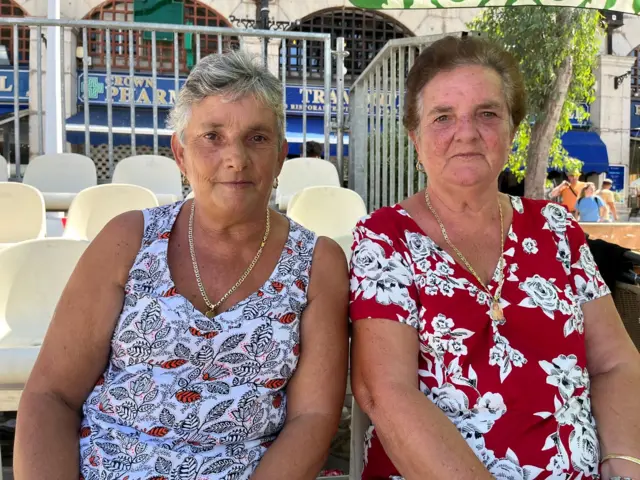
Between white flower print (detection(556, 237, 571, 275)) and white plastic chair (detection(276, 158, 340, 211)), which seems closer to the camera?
white flower print (detection(556, 237, 571, 275))

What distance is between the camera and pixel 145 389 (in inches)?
56.7

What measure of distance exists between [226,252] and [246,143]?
31 cm

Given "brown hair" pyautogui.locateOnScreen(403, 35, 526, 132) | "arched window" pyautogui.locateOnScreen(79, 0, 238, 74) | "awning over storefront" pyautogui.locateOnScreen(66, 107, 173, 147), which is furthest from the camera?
"arched window" pyautogui.locateOnScreen(79, 0, 238, 74)

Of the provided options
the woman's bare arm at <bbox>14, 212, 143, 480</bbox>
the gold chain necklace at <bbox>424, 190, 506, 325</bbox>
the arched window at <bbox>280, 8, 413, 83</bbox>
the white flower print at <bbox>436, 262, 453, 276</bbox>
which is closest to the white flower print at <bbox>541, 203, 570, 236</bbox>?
the gold chain necklace at <bbox>424, 190, 506, 325</bbox>

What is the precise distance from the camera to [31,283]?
2.27 metres

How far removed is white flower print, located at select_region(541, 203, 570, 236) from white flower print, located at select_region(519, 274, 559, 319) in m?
0.21

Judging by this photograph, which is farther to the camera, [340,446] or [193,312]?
[340,446]

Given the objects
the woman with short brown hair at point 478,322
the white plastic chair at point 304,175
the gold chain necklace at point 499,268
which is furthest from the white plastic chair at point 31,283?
the white plastic chair at point 304,175

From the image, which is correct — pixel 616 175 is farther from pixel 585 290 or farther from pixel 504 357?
pixel 504 357

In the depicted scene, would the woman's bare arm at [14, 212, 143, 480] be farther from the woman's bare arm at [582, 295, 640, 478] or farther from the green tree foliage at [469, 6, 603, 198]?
the green tree foliage at [469, 6, 603, 198]

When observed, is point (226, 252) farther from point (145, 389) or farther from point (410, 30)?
point (410, 30)

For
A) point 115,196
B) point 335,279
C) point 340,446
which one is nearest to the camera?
point 335,279

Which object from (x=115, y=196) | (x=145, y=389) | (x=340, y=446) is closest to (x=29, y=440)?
(x=145, y=389)

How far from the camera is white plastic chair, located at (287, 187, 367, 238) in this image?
3.69m
